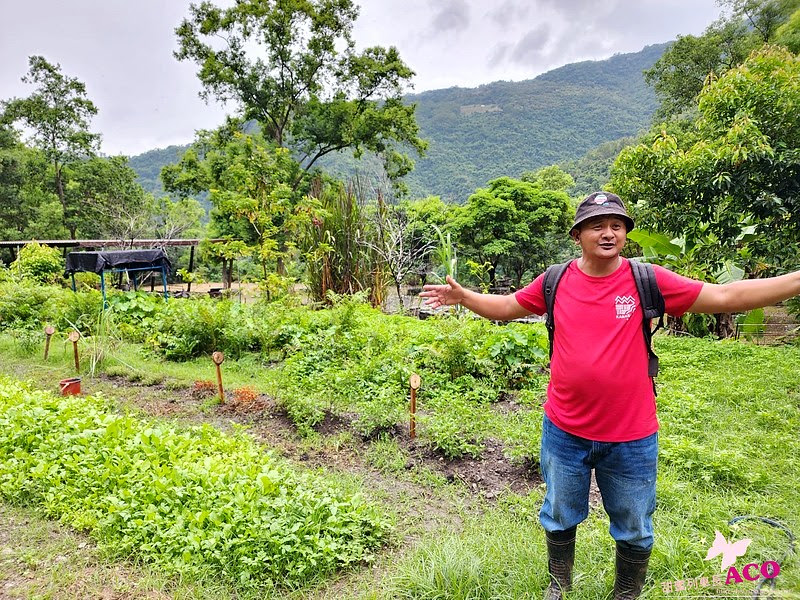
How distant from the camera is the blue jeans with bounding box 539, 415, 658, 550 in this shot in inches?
63.6

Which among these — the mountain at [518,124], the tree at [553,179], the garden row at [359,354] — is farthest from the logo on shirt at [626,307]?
the mountain at [518,124]

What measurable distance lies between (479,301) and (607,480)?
857 mm

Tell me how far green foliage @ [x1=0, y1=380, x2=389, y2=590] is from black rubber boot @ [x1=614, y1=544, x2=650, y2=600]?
1.17 metres

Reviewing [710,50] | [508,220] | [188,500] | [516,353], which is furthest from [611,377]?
[710,50]

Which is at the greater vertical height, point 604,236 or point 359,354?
point 604,236

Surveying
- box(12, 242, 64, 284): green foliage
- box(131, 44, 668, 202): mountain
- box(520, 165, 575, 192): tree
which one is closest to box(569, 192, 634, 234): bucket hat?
box(12, 242, 64, 284): green foliage

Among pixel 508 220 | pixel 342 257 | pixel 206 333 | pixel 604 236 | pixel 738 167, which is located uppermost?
pixel 508 220

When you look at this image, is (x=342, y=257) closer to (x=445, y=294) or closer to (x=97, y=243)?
(x=445, y=294)

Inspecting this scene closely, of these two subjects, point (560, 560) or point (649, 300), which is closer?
point (649, 300)

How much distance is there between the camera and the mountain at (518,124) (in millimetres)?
42156

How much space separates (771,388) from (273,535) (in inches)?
192

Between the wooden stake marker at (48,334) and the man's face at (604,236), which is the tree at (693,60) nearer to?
the man's face at (604,236)

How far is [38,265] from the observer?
11734mm

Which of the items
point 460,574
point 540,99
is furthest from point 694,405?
point 540,99
